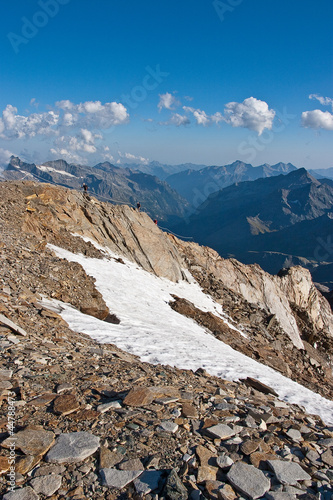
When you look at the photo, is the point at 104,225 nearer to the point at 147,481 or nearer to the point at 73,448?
the point at 73,448

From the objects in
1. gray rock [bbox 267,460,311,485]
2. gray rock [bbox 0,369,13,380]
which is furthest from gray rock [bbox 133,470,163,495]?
gray rock [bbox 0,369,13,380]

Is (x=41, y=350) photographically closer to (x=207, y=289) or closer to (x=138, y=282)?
(x=138, y=282)

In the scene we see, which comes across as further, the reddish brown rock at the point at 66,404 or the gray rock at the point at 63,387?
the gray rock at the point at 63,387

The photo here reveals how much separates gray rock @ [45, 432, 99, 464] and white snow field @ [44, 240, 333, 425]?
5.82 metres

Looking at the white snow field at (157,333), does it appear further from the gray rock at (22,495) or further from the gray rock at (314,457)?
the gray rock at (22,495)

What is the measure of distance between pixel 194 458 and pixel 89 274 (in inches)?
702

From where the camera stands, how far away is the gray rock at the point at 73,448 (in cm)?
465

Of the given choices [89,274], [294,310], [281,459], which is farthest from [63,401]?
[294,310]

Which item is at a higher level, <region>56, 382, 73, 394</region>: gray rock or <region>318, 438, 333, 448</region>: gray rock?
<region>318, 438, 333, 448</region>: gray rock

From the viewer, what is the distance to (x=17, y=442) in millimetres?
4789

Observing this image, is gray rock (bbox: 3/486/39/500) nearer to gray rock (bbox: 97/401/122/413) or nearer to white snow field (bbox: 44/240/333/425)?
gray rock (bbox: 97/401/122/413)

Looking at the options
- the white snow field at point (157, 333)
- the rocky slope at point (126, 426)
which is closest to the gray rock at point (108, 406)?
the rocky slope at point (126, 426)

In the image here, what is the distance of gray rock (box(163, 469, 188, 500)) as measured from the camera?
428 centimetres

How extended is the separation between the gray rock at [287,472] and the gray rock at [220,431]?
3.02ft
